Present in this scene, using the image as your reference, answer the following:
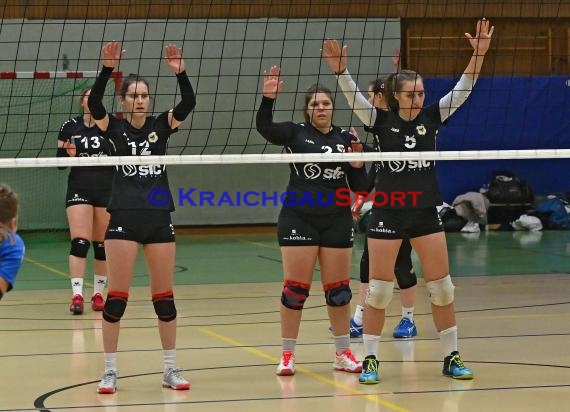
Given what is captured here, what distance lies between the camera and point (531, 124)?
18062 millimetres

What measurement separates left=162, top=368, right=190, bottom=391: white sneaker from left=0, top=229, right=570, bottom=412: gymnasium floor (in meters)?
0.09

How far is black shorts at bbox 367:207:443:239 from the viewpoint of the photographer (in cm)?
615

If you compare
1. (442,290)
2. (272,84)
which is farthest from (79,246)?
(442,290)

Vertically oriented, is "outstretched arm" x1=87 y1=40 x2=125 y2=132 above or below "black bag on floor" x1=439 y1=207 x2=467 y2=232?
below

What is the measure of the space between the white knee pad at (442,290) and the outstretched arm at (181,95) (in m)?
1.72

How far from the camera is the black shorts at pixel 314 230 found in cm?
638

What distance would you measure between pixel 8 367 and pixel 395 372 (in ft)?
8.12

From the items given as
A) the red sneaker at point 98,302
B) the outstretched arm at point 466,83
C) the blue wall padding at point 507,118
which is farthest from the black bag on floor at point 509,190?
the outstretched arm at point 466,83

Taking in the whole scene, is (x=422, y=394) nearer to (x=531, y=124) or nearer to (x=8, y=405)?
(x=8, y=405)

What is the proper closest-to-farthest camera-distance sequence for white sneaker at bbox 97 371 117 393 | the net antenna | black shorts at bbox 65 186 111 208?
white sneaker at bbox 97 371 117 393, black shorts at bbox 65 186 111 208, the net antenna

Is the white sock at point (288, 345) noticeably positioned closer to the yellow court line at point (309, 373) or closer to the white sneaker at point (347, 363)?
the yellow court line at point (309, 373)

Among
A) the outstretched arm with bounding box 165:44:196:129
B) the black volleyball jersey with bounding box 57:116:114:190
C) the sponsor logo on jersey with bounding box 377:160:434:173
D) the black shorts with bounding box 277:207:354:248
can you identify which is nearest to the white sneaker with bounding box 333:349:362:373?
the black shorts with bounding box 277:207:354:248

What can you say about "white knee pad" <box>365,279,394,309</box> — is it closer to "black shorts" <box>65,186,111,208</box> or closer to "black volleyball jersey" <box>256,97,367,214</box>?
"black volleyball jersey" <box>256,97,367,214</box>

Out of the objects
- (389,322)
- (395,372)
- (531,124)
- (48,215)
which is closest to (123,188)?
(395,372)
